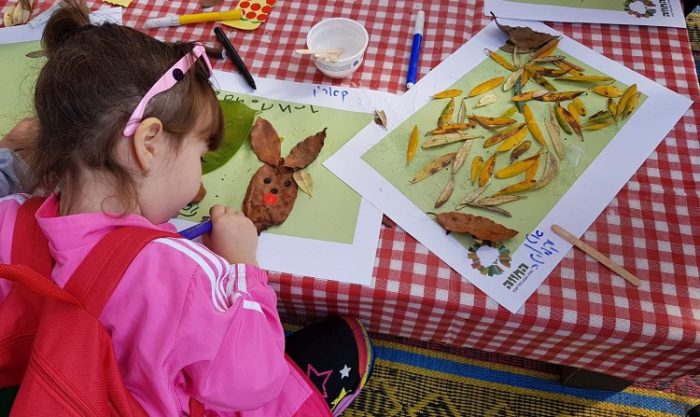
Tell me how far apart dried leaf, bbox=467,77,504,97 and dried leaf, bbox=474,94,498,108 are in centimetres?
2

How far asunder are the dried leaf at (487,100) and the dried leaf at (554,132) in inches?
4.2

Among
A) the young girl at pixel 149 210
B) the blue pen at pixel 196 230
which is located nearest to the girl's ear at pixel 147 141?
the young girl at pixel 149 210

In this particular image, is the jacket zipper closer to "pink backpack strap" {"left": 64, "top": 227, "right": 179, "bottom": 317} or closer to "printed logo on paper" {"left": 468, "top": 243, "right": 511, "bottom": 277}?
"pink backpack strap" {"left": 64, "top": 227, "right": 179, "bottom": 317}

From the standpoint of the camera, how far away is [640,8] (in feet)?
3.67

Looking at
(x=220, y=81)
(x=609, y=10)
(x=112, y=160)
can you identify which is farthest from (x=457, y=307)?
(x=609, y=10)

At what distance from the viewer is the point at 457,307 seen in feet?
2.58

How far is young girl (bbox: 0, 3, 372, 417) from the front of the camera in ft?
2.11

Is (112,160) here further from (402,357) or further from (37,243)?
(402,357)

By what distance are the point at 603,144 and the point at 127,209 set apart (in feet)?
2.72

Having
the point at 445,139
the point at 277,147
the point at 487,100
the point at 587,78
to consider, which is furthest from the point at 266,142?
the point at 587,78

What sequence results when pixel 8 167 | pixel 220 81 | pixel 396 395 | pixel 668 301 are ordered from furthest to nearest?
pixel 396 395 → pixel 220 81 → pixel 8 167 → pixel 668 301

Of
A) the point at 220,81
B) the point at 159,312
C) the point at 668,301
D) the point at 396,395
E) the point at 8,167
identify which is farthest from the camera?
the point at 396,395

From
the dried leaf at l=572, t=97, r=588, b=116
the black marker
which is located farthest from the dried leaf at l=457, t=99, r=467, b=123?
the black marker

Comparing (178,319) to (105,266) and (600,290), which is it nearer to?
(105,266)
